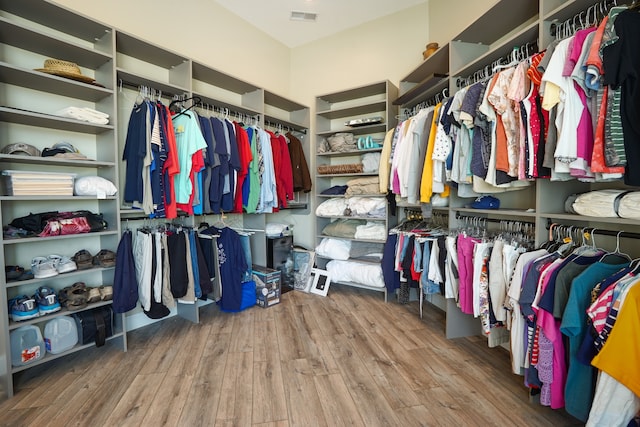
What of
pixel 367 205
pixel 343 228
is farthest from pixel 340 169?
pixel 343 228

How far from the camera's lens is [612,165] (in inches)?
48.9

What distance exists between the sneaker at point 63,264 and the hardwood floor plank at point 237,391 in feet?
4.09

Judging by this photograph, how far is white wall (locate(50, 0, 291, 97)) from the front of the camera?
251 cm

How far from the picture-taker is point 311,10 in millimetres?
3523

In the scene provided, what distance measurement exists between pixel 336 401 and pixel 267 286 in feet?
5.27

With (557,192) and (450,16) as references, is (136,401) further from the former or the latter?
(450,16)

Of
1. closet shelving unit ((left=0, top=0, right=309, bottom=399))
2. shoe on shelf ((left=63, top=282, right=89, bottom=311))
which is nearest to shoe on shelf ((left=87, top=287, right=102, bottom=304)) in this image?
shoe on shelf ((left=63, top=282, right=89, bottom=311))

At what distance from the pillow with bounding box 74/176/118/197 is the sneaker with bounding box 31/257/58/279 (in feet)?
1.61

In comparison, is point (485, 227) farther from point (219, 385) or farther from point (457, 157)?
point (219, 385)

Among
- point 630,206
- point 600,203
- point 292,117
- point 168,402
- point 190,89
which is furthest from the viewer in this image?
point 292,117

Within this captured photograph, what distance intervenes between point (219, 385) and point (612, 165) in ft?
7.61

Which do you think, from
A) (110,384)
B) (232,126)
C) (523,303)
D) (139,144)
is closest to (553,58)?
(523,303)

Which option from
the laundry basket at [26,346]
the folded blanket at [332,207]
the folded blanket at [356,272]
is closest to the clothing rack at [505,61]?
the folded blanket at [332,207]

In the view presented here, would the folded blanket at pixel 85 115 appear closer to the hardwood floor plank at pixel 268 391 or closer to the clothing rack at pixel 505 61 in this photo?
the hardwood floor plank at pixel 268 391
